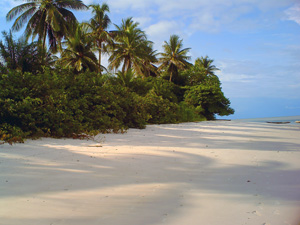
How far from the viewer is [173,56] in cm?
3164

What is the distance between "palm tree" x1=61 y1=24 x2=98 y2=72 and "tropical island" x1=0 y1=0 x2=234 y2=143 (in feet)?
0.27

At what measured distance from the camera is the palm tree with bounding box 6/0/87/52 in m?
19.4

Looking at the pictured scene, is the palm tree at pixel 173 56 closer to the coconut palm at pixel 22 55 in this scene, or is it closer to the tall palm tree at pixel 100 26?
the tall palm tree at pixel 100 26

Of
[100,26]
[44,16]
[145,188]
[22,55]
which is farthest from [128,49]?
[145,188]

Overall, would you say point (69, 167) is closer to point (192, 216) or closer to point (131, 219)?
point (131, 219)

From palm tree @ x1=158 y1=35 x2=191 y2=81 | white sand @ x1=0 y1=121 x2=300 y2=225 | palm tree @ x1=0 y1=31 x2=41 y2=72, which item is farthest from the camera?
palm tree @ x1=158 y1=35 x2=191 y2=81

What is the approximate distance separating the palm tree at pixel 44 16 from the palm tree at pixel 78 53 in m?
0.94

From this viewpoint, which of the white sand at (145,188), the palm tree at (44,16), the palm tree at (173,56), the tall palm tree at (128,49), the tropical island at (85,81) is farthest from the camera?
the palm tree at (173,56)

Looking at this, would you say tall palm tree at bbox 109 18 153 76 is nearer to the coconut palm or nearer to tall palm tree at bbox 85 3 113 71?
tall palm tree at bbox 85 3 113 71

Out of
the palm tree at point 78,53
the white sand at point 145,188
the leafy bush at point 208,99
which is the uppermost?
the palm tree at point 78,53

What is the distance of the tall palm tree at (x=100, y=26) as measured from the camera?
27.0 meters

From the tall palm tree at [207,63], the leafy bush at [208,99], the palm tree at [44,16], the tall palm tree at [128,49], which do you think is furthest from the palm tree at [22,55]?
the tall palm tree at [207,63]

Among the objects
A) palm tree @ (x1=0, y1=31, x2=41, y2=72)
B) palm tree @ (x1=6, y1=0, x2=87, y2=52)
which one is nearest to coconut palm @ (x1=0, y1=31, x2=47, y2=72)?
palm tree @ (x1=0, y1=31, x2=41, y2=72)

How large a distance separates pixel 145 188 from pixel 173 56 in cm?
3046
